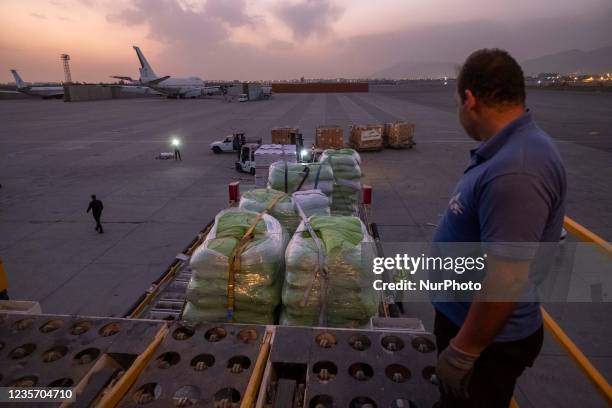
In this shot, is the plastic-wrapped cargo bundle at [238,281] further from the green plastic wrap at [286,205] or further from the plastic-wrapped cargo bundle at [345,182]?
the plastic-wrapped cargo bundle at [345,182]

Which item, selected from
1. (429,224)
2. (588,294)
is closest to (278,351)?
(588,294)

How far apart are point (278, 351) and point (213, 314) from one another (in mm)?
1381

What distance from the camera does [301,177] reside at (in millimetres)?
6582

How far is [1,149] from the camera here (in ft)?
66.4

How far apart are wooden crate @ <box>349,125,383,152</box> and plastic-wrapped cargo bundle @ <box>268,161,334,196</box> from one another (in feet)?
41.7

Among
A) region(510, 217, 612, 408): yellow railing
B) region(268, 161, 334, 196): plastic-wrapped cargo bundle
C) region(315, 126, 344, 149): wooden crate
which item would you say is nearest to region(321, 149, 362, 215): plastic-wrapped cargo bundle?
region(268, 161, 334, 196): plastic-wrapped cargo bundle

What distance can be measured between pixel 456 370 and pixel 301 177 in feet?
16.5

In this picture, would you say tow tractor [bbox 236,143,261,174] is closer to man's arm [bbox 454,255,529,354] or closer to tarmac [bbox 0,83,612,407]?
tarmac [bbox 0,83,612,407]

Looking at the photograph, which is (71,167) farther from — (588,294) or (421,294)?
(588,294)

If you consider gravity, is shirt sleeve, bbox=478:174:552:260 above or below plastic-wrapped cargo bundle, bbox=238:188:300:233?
above

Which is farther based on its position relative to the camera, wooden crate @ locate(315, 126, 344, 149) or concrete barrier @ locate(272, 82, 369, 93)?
concrete barrier @ locate(272, 82, 369, 93)

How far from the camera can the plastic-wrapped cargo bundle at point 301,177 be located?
21.7 ft

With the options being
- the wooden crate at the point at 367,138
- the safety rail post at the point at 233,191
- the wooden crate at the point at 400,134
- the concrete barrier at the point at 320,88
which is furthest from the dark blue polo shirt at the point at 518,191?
the concrete barrier at the point at 320,88

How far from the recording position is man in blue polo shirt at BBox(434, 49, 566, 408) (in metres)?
1.55
